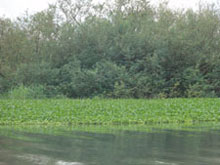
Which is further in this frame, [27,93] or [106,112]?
[27,93]

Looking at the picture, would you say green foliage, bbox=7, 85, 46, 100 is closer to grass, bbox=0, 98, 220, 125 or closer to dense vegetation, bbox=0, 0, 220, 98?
dense vegetation, bbox=0, 0, 220, 98

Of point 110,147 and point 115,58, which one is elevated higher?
point 115,58

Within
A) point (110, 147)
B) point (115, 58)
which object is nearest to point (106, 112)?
point (110, 147)

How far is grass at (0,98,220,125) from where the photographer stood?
16.8 meters

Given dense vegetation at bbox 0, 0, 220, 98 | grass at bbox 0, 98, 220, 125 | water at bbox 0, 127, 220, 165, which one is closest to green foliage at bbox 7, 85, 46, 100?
dense vegetation at bbox 0, 0, 220, 98

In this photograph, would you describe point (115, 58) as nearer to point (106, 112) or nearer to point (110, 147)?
point (106, 112)

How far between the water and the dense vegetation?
43.1 ft

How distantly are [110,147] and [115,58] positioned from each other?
18697 mm

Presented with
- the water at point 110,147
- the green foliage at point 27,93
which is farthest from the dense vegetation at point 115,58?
the water at point 110,147

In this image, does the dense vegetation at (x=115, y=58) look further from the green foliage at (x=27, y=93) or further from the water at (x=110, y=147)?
the water at (x=110, y=147)

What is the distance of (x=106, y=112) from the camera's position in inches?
727

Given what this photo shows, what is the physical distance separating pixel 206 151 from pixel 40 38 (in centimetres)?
2357

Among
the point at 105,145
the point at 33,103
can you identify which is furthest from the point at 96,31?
the point at 105,145

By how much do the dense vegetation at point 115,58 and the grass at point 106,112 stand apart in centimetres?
575
